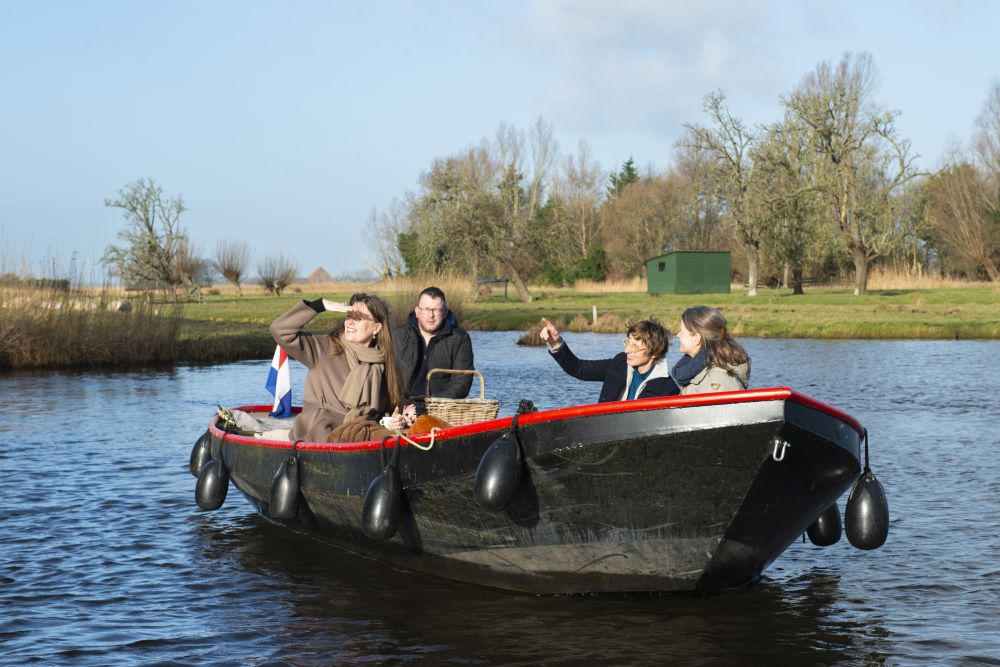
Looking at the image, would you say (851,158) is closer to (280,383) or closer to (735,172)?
(735,172)

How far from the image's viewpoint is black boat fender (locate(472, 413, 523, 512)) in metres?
6.46

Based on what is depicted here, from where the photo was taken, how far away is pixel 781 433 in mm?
6008

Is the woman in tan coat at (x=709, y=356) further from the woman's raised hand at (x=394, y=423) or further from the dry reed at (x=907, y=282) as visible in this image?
the dry reed at (x=907, y=282)

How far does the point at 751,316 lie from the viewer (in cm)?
3531

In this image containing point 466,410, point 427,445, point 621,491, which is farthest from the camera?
point 466,410

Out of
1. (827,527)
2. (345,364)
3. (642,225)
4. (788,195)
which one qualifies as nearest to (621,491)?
(827,527)

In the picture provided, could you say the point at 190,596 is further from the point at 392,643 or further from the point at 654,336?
the point at 654,336

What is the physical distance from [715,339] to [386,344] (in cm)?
261

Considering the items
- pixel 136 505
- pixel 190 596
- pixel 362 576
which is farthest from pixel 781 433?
pixel 136 505

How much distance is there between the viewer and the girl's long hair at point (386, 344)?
8141mm

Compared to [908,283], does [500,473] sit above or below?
below

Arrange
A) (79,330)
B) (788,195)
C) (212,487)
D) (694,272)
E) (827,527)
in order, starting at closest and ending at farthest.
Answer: (827,527), (212,487), (79,330), (788,195), (694,272)

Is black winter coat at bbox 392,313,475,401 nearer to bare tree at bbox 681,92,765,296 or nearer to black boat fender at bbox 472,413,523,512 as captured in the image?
black boat fender at bbox 472,413,523,512

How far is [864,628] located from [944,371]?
16.5 metres
